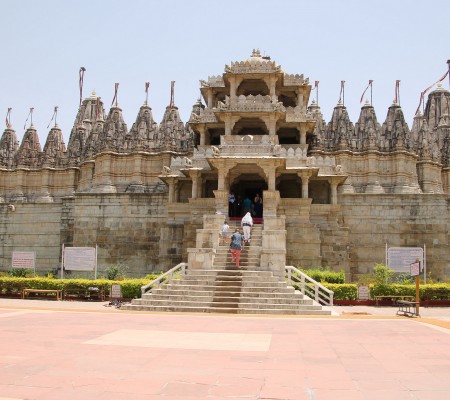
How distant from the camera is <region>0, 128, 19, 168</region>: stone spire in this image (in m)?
47.4

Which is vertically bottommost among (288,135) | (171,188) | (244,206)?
(244,206)

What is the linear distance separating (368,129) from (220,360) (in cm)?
3276

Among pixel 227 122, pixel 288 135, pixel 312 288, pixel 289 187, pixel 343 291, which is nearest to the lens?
pixel 312 288

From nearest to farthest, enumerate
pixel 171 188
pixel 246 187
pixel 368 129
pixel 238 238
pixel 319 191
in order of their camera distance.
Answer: pixel 238 238 → pixel 171 188 → pixel 319 191 → pixel 246 187 → pixel 368 129

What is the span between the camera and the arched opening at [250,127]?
33.0 metres

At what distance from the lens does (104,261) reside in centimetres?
3331

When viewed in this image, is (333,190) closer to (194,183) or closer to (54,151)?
(194,183)

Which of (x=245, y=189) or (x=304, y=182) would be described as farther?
(x=245, y=189)

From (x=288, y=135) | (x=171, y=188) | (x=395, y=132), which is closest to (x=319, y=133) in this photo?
(x=288, y=135)

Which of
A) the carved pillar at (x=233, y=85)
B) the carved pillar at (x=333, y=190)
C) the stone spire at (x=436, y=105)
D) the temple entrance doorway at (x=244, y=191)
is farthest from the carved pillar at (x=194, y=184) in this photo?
the stone spire at (x=436, y=105)

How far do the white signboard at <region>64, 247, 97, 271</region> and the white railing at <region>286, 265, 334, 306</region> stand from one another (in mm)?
11250

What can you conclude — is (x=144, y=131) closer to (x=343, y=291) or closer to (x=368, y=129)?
(x=368, y=129)

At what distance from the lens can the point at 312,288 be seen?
2148 centimetres

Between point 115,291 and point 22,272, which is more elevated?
point 22,272
